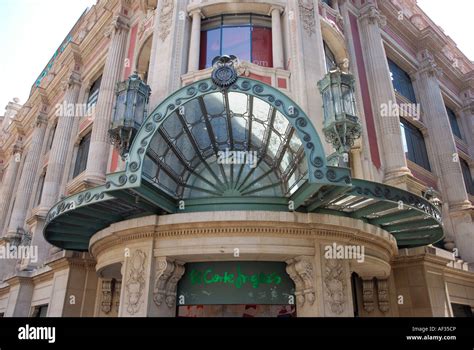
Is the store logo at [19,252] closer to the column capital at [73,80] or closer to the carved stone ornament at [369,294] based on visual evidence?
the column capital at [73,80]

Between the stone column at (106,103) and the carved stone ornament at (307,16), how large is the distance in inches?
368

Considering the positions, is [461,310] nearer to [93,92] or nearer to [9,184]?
[93,92]

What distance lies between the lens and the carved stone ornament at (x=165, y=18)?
15117 mm

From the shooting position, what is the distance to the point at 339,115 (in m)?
10.5

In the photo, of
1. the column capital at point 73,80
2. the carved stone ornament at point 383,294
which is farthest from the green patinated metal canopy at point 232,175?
the column capital at point 73,80

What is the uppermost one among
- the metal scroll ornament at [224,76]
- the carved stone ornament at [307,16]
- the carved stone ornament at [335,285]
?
the carved stone ornament at [307,16]

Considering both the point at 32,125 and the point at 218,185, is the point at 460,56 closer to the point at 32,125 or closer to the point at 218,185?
the point at 218,185

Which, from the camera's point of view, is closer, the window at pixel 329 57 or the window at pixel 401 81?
the window at pixel 329 57

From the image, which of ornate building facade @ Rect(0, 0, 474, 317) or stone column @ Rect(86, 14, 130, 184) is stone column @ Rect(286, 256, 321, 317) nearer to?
ornate building facade @ Rect(0, 0, 474, 317)

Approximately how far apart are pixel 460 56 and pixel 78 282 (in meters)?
30.4

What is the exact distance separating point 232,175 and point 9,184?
2673 centimetres

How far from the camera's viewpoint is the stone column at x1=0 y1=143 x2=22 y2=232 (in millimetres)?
A: 30172

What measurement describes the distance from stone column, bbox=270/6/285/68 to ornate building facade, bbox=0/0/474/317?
0.05 metres
